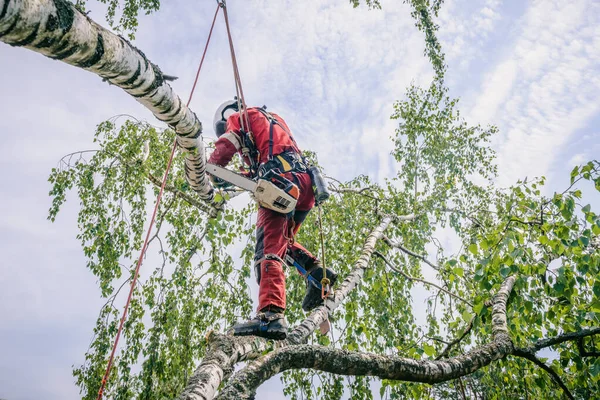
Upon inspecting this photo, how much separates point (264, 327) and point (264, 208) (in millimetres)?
838

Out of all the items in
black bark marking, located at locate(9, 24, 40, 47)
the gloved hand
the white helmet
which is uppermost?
the white helmet

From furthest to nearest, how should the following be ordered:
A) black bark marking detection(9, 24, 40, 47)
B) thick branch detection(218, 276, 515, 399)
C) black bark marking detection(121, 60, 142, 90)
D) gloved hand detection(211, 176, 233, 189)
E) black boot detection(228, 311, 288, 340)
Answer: gloved hand detection(211, 176, 233, 189) → black boot detection(228, 311, 288, 340) → black bark marking detection(121, 60, 142, 90) → thick branch detection(218, 276, 515, 399) → black bark marking detection(9, 24, 40, 47)

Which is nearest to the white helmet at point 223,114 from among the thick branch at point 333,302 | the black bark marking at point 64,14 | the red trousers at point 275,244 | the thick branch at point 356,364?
the red trousers at point 275,244

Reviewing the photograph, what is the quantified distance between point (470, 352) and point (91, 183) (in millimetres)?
4652

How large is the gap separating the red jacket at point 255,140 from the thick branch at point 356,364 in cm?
159

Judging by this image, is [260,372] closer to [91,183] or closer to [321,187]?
[321,187]

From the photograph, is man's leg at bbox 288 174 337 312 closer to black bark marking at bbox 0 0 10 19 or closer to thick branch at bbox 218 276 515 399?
thick branch at bbox 218 276 515 399

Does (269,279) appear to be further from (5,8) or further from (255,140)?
(5,8)

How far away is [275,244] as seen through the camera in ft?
8.08

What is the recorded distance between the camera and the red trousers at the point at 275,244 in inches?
90.0

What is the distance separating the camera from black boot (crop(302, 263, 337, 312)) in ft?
9.62

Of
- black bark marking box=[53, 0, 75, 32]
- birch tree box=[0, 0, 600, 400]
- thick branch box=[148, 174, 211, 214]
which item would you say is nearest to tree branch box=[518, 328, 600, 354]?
birch tree box=[0, 0, 600, 400]

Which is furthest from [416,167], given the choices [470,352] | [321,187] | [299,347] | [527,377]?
[299,347]

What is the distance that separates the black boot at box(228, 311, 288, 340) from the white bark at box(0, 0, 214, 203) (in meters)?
1.25
